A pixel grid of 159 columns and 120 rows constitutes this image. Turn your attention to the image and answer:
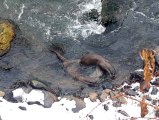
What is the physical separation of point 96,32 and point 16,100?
386cm

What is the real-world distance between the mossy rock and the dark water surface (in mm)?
168

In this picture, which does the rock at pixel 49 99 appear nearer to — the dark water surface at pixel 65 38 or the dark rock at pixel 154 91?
the dark water surface at pixel 65 38

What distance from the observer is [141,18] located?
12.2 m

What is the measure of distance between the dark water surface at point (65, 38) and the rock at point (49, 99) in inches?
25.6

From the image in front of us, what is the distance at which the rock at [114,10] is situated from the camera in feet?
39.5

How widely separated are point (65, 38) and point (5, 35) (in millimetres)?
2006

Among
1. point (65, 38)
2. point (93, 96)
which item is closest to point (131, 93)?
point (93, 96)

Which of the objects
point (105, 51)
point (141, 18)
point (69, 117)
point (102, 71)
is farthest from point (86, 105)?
point (141, 18)

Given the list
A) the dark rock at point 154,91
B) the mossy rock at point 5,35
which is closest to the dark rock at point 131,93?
the dark rock at point 154,91

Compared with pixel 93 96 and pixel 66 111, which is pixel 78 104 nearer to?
pixel 66 111

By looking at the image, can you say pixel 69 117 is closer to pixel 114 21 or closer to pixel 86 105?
pixel 86 105

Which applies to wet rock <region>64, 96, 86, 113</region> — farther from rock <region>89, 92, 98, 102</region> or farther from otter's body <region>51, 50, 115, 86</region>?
Answer: otter's body <region>51, 50, 115, 86</region>

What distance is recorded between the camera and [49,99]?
30.9 ft

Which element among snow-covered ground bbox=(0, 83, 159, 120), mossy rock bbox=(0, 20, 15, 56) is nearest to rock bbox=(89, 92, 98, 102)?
snow-covered ground bbox=(0, 83, 159, 120)
